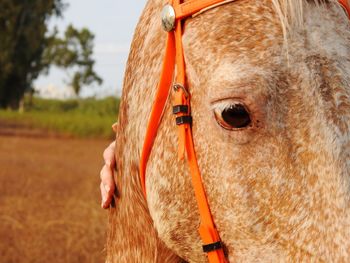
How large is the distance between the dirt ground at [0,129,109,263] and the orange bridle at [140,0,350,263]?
7.72ft

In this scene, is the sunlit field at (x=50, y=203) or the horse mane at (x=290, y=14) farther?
the sunlit field at (x=50, y=203)

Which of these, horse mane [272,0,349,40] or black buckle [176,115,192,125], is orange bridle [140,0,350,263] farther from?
horse mane [272,0,349,40]

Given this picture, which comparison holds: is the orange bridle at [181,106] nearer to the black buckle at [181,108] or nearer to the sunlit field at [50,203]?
the black buckle at [181,108]

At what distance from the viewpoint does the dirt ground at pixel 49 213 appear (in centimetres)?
699

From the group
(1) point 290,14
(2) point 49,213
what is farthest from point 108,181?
(2) point 49,213

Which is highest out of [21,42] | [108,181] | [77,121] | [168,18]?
[21,42]

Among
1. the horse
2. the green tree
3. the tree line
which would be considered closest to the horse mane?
the horse

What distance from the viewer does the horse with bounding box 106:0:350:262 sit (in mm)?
1813

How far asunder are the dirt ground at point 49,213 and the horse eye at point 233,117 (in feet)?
8.63

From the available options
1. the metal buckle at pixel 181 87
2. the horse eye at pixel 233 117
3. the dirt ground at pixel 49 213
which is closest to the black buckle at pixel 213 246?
the horse eye at pixel 233 117

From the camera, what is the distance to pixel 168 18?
7.36ft

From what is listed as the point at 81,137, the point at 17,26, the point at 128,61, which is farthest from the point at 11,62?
the point at 128,61

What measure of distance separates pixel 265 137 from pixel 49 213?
7.39 metres

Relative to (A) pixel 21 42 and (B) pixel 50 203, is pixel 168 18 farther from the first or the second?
(A) pixel 21 42
